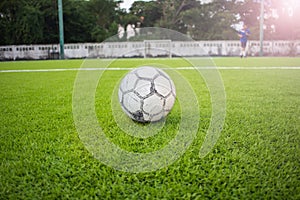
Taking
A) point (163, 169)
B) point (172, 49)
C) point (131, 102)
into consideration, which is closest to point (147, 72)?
point (131, 102)

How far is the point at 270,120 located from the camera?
93.4 inches

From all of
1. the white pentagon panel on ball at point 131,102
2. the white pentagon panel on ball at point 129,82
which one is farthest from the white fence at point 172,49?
the white pentagon panel on ball at point 131,102

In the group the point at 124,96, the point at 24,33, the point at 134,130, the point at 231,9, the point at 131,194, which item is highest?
the point at 231,9

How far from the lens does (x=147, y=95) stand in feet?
6.89

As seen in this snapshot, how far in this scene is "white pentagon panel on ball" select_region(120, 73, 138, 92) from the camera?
2.18 metres

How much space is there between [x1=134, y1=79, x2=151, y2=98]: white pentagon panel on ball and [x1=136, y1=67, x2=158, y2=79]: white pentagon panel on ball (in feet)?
0.20

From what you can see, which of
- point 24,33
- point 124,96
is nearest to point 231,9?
point 24,33

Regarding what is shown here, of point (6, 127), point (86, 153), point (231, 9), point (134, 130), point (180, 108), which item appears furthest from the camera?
point (231, 9)

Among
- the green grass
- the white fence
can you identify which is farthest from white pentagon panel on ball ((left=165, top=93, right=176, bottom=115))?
the white fence

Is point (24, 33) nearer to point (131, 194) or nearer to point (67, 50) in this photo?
A: point (67, 50)

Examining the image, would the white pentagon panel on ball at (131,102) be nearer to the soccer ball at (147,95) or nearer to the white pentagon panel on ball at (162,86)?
the soccer ball at (147,95)

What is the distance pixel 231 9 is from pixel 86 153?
90.1ft

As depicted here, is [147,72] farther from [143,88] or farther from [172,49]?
[172,49]

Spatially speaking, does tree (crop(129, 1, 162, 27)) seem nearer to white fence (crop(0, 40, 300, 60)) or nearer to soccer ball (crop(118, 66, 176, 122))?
white fence (crop(0, 40, 300, 60))
